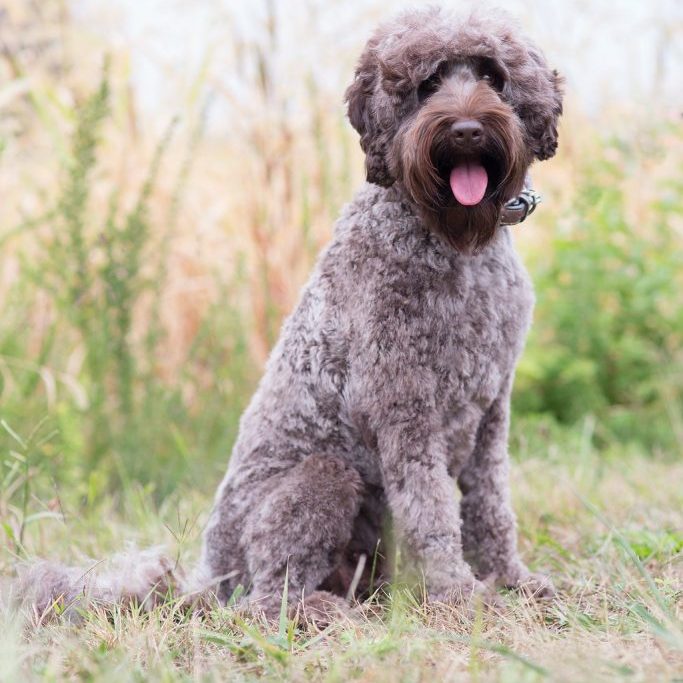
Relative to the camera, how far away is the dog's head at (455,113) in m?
2.85

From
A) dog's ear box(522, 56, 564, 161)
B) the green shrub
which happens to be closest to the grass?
dog's ear box(522, 56, 564, 161)

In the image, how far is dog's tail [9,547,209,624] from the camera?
2977 millimetres

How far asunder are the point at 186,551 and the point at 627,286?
384cm

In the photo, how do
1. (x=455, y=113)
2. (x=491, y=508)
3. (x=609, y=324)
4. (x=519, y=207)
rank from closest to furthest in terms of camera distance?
(x=455, y=113) < (x=519, y=207) < (x=491, y=508) < (x=609, y=324)

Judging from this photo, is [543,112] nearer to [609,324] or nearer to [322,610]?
[322,610]

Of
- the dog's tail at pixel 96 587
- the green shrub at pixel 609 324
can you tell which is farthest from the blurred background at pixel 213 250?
the dog's tail at pixel 96 587

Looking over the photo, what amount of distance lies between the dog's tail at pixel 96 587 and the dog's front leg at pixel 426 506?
0.73 meters

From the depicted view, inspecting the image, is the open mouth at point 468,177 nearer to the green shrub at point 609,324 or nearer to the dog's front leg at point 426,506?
the dog's front leg at point 426,506

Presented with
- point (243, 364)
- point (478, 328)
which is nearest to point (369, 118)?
point (478, 328)

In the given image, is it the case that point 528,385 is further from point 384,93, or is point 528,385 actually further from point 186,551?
point 384,93

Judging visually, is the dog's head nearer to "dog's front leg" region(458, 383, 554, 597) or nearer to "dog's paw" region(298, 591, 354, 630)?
"dog's front leg" region(458, 383, 554, 597)

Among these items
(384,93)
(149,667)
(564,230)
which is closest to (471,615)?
(149,667)

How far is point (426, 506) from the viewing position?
118 inches

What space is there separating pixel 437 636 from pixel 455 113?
1511mm
